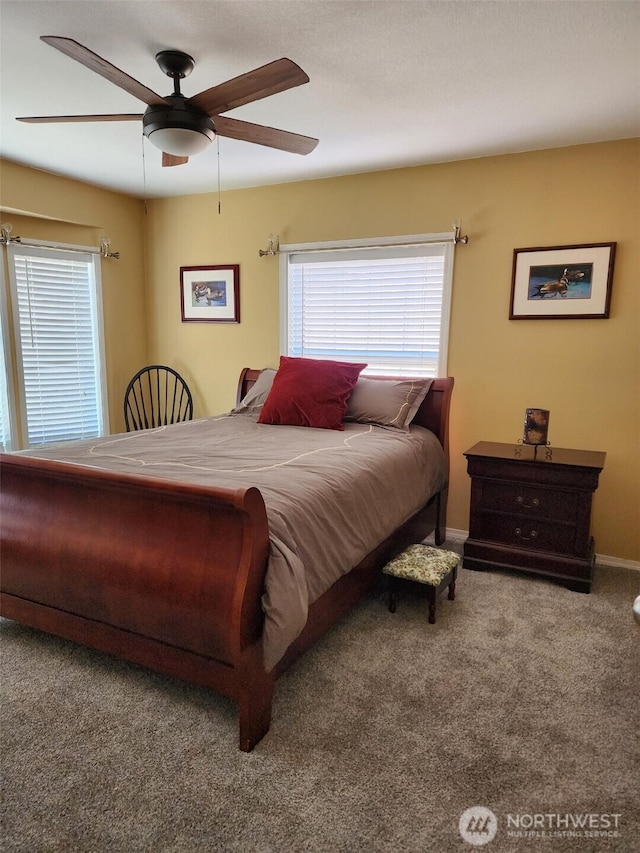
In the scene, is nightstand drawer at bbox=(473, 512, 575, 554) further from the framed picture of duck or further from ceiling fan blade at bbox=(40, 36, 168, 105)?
ceiling fan blade at bbox=(40, 36, 168, 105)

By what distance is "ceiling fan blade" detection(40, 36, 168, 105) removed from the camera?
158 centimetres

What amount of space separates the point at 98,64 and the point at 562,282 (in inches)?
101

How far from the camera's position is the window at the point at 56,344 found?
12.2ft

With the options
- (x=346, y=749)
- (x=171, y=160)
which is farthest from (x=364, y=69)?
(x=346, y=749)

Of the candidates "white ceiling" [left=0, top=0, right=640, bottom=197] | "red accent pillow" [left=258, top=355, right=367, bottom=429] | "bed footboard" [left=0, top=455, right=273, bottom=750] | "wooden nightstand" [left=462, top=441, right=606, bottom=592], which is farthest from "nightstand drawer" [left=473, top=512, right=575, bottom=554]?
"white ceiling" [left=0, top=0, right=640, bottom=197]

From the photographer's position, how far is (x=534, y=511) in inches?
112

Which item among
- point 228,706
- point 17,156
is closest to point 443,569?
point 228,706

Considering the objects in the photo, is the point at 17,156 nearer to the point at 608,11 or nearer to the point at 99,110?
the point at 99,110

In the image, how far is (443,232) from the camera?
11.0 ft

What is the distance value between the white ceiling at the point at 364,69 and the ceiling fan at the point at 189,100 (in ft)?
0.79

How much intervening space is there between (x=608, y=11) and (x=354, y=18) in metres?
0.87

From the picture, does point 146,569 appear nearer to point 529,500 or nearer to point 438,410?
point 529,500

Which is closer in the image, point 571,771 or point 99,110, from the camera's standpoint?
point 571,771

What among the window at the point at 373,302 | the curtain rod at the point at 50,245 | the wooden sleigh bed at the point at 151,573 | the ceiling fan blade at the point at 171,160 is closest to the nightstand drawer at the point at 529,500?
the window at the point at 373,302
